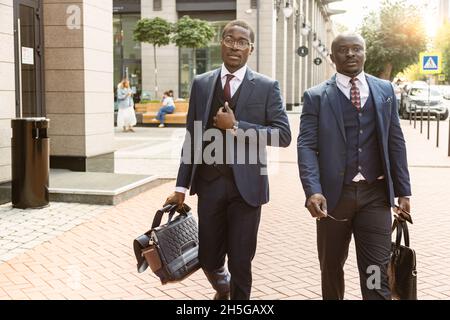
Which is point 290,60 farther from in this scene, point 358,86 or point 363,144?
point 363,144

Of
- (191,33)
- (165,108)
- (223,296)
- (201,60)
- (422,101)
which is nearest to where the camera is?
(223,296)

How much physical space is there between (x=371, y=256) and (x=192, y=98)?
1.47 m

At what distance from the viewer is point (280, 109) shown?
3.95m

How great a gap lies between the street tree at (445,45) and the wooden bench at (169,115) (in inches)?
2998

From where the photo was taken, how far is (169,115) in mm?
25844

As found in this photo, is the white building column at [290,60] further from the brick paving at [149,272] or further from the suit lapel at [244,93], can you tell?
the suit lapel at [244,93]

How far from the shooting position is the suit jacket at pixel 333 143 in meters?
3.69

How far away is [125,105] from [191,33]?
6259 mm

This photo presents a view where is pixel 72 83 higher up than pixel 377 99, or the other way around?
pixel 72 83

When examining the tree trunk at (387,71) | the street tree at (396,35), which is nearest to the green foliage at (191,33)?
the street tree at (396,35)

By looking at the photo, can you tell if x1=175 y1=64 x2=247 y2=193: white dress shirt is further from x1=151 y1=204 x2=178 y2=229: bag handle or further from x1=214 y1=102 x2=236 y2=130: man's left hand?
x1=151 y1=204 x2=178 y2=229: bag handle

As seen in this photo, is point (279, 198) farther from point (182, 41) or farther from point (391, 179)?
point (182, 41)

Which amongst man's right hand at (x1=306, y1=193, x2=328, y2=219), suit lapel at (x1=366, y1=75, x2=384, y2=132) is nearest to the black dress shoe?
man's right hand at (x1=306, y1=193, x2=328, y2=219)

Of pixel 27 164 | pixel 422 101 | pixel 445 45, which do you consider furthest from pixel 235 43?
pixel 445 45
